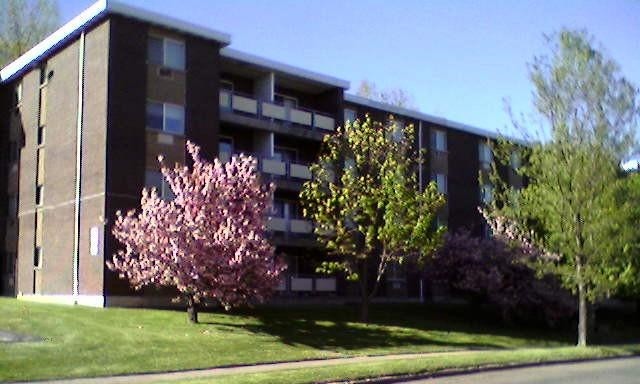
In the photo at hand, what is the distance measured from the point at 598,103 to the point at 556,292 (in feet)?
32.6

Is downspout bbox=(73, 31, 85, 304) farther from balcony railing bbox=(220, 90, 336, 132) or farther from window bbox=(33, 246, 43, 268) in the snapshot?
balcony railing bbox=(220, 90, 336, 132)

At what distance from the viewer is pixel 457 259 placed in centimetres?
3203

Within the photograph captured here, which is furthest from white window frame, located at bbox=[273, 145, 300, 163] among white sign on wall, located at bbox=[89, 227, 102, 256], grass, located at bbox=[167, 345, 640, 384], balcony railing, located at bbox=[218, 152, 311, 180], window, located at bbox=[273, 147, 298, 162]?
grass, located at bbox=[167, 345, 640, 384]

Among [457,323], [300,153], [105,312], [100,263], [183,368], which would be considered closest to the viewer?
[183,368]

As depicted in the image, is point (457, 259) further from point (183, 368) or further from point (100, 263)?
point (183, 368)

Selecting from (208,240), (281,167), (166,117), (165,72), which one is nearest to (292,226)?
(281,167)

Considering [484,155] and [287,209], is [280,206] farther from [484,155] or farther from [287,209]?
[484,155]

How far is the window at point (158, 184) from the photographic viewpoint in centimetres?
2755

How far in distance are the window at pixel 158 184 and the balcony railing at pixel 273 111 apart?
15.3 feet

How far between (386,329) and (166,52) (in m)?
12.8

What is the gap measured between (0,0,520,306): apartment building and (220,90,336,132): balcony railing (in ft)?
0.16

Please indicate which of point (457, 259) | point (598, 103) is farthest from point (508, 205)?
point (457, 259)

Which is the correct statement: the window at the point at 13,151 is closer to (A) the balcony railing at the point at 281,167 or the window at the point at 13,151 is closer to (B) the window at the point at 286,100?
(A) the balcony railing at the point at 281,167

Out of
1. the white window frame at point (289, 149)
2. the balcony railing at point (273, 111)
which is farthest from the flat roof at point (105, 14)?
the white window frame at point (289, 149)
